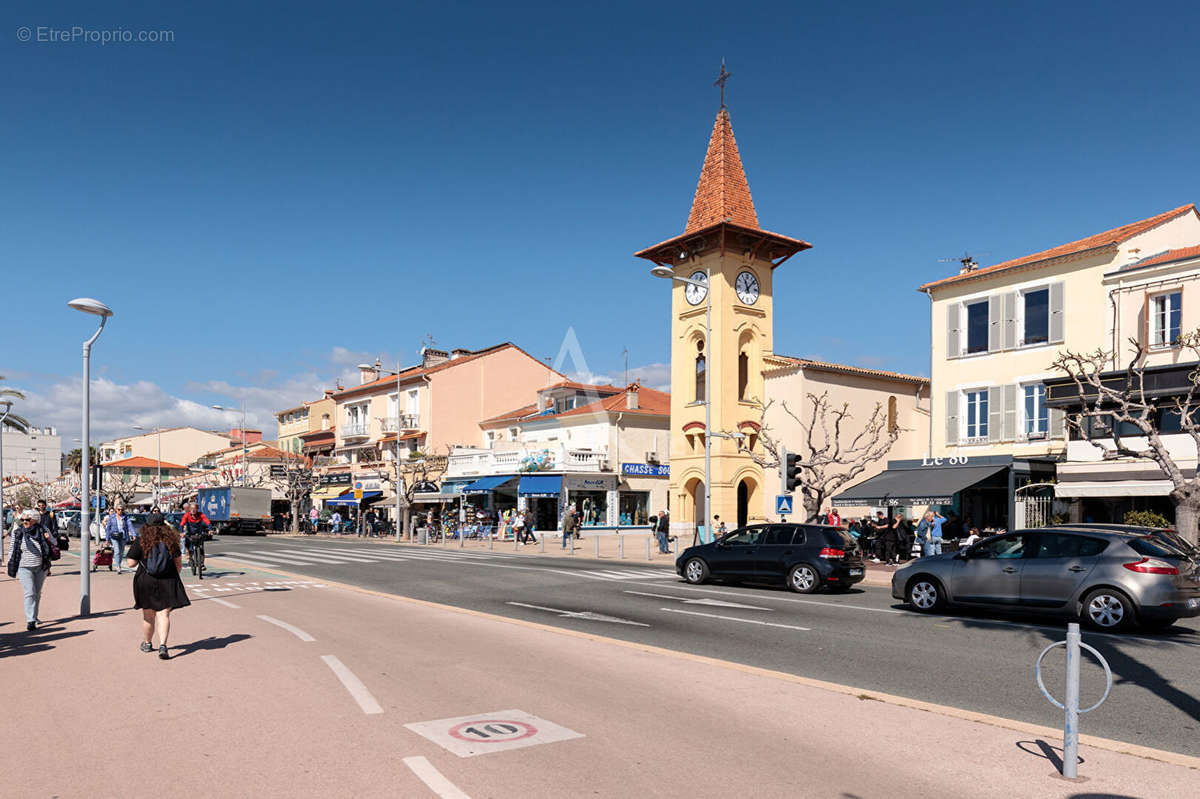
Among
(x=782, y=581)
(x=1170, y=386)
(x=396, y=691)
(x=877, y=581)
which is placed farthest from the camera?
(x=1170, y=386)

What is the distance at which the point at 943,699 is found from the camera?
8.04 meters

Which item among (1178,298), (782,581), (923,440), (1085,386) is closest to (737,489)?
(923,440)

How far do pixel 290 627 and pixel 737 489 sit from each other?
3070 centimetres

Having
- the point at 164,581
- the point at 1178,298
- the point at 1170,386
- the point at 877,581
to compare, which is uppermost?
the point at 1178,298

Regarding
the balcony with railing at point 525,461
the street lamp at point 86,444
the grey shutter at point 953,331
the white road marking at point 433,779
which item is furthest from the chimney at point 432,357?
the white road marking at point 433,779

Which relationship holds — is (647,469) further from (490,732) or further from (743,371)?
(490,732)

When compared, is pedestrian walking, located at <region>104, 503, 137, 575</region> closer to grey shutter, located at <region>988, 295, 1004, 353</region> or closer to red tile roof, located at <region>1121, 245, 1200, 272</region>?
grey shutter, located at <region>988, 295, 1004, 353</region>

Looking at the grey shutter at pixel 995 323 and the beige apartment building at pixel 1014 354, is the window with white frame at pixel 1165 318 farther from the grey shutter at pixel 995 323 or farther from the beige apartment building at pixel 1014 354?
the grey shutter at pixel 995 323

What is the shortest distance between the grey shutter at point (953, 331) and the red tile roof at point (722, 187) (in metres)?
12.3

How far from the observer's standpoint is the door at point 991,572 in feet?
43.5

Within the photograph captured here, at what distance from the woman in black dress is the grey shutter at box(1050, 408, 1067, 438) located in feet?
86.7

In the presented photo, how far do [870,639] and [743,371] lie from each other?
30.9 metres

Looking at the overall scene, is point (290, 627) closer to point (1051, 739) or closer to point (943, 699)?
point (943, 699)

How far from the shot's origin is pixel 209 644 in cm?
1044
